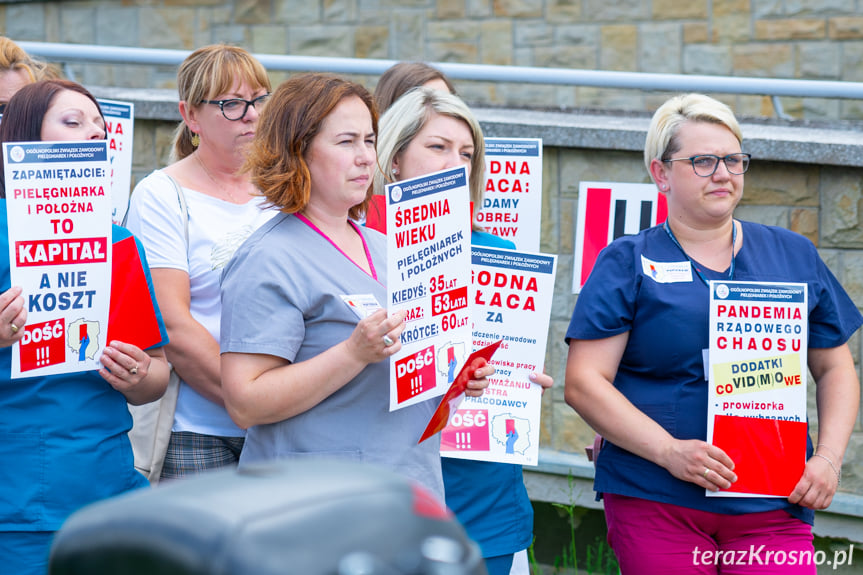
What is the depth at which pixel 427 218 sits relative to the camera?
2.41 m

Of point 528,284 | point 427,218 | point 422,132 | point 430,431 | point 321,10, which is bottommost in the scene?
point 430,431

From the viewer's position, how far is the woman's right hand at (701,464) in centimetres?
270

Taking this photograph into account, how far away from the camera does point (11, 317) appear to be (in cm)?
243

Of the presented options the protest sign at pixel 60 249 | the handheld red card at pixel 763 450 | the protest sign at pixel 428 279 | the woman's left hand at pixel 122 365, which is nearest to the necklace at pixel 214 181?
the protest sign at pixel 60 249

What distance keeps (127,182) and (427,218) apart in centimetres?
218

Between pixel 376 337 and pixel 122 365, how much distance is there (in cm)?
83

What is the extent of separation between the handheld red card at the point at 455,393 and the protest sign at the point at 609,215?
1.32 m

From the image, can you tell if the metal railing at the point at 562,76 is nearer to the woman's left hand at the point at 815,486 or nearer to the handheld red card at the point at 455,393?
the woman's left hand at the point at 815,486

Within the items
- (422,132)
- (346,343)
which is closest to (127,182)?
(422,132)

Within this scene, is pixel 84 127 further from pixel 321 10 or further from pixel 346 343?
pixel 321 10

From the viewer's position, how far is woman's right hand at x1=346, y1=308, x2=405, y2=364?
2.16 metres

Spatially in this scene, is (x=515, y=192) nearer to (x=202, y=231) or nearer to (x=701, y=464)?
(x=202, y=231)

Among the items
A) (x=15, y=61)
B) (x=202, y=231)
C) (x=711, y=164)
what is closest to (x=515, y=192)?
(x=711, y=164)

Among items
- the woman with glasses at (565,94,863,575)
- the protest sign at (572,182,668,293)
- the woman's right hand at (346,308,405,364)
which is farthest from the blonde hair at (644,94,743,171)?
the woman's right hand at (346,308,405,364)
